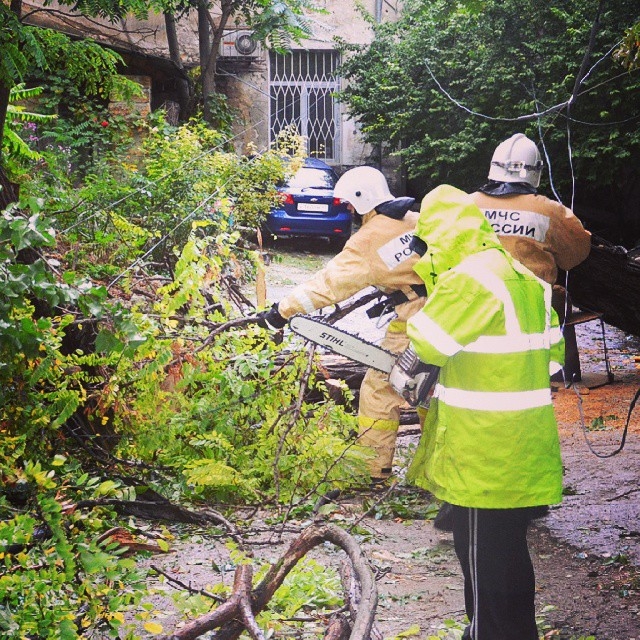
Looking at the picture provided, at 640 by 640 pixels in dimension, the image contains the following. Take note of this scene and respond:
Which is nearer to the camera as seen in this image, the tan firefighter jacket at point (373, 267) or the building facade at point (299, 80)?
the tan firefighter jacket at point (373, 267)

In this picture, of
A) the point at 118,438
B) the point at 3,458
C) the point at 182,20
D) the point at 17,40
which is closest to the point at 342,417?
the point at 118,438

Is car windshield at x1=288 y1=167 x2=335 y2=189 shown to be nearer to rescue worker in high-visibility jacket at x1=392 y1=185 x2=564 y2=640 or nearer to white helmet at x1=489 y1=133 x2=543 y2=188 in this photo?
white helmet at x1=489 y1=133 x2=543 y2=188

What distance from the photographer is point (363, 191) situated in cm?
544

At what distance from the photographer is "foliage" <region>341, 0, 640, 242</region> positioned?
12.1 metres

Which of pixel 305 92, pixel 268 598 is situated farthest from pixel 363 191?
pixel 305 92

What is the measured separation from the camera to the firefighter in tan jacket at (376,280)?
207 inches

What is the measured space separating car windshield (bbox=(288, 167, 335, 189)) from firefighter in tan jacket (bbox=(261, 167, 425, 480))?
11026 millimetres

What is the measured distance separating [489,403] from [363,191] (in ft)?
8.50

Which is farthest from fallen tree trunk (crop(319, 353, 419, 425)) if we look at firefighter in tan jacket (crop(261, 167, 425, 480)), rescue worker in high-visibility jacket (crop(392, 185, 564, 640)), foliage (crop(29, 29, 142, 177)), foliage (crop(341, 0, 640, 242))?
foliage (crop(29, 29, 142, 177))

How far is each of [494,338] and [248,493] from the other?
232 cm

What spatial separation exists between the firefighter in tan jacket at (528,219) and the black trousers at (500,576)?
2430 millimetres

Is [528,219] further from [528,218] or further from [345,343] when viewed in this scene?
[345,343]

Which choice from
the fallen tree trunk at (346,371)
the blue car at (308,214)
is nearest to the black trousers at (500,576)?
the fallen tree trunk at (346,371)

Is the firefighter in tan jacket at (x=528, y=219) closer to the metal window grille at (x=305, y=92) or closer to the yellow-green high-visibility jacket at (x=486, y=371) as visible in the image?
the yellow-green high-visibility jacket at (x=486, y=371)
